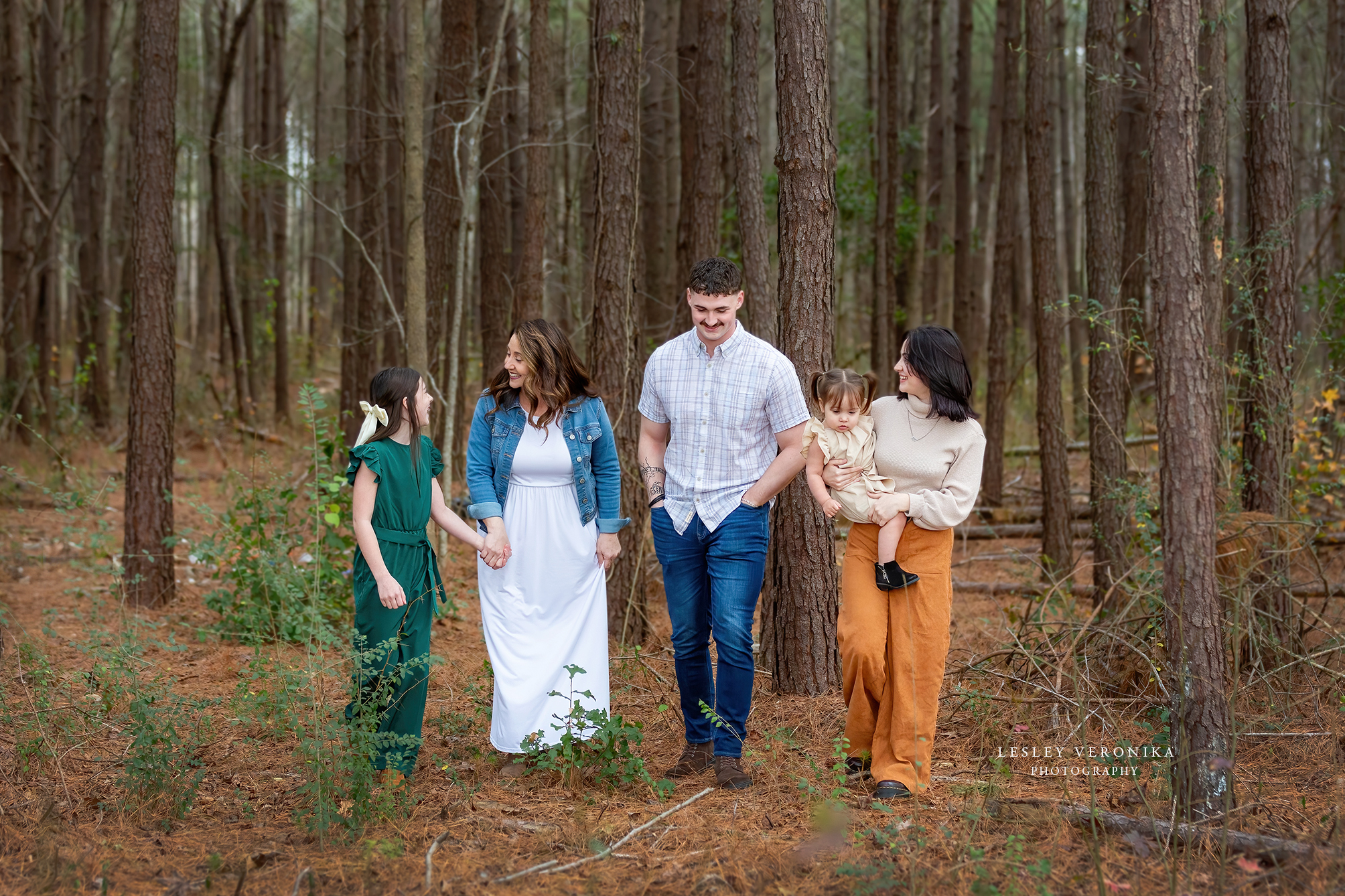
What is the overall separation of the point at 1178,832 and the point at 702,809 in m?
1.72

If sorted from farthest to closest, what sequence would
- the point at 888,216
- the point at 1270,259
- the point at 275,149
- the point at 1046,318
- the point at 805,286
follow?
the point at 275,149 → the point at 888,216 → the point at 1046,318 → the point at 1270,259 → the point at 805,286

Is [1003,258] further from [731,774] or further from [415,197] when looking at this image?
[731,774]

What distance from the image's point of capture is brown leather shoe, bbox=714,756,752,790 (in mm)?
4301

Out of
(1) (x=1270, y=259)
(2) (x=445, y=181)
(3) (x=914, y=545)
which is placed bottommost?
(3) (x=914, y=545)

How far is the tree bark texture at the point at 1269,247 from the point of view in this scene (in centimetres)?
679

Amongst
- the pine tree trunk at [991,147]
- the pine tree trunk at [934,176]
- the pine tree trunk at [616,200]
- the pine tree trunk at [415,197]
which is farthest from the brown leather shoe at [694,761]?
the pine tree trunk at [934,176]

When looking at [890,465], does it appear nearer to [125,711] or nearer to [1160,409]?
[1160,409]

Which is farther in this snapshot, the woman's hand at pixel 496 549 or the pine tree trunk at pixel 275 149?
the pine tree trunk at pixel 275 149

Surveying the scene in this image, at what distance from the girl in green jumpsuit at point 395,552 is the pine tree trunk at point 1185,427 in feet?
9.00

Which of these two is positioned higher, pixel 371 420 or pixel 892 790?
pixel 371 420

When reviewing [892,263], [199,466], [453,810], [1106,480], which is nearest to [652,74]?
[892,263]

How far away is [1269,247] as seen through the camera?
265 inches

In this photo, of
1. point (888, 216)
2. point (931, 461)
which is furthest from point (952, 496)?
point (888, 216)

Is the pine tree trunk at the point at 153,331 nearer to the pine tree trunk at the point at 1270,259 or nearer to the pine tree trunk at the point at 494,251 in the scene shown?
the pine tree trunk at the point at 494,251
